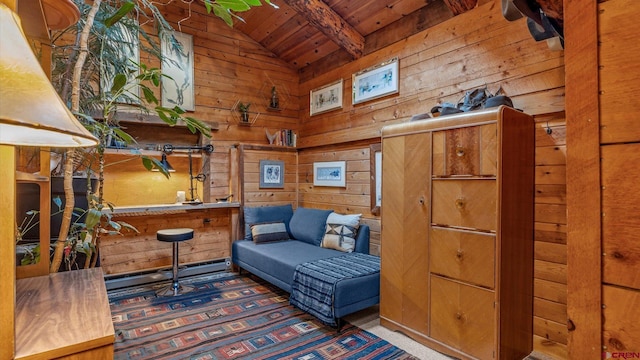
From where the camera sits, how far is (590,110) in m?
0.74

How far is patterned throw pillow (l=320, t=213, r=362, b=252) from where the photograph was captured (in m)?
3.66

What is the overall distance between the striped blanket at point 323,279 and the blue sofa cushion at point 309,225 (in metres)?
0.76

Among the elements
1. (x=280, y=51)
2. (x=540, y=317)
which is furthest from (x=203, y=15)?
(x=540, y=317)

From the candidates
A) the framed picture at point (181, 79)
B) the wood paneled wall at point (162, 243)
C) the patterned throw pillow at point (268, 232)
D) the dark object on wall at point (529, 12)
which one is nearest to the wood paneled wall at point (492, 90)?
the patterned throw pillow at point (268, 232)

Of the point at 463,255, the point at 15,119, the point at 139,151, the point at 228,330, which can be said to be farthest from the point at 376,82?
the point at 15,119

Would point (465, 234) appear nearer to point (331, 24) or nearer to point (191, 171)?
point (331, 24)

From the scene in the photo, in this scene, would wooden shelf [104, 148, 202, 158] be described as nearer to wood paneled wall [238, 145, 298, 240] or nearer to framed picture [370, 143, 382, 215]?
wood paneled wall [238, 145, 298, 240]

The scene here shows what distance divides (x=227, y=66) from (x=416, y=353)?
420cm

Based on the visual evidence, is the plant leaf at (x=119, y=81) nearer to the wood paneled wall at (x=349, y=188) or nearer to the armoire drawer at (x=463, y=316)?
the armoire drawer at (x=463, y=316)

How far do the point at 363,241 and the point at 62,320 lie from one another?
9.67 feet

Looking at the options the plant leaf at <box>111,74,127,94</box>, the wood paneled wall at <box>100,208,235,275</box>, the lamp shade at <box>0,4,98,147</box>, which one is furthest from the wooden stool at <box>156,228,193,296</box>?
the lamp shade at <box>0,4,98,147</box>

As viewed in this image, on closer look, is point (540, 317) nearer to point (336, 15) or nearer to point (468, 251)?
point (468, 251)

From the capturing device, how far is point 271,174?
479cm

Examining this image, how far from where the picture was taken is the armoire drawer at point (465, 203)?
217 cm
